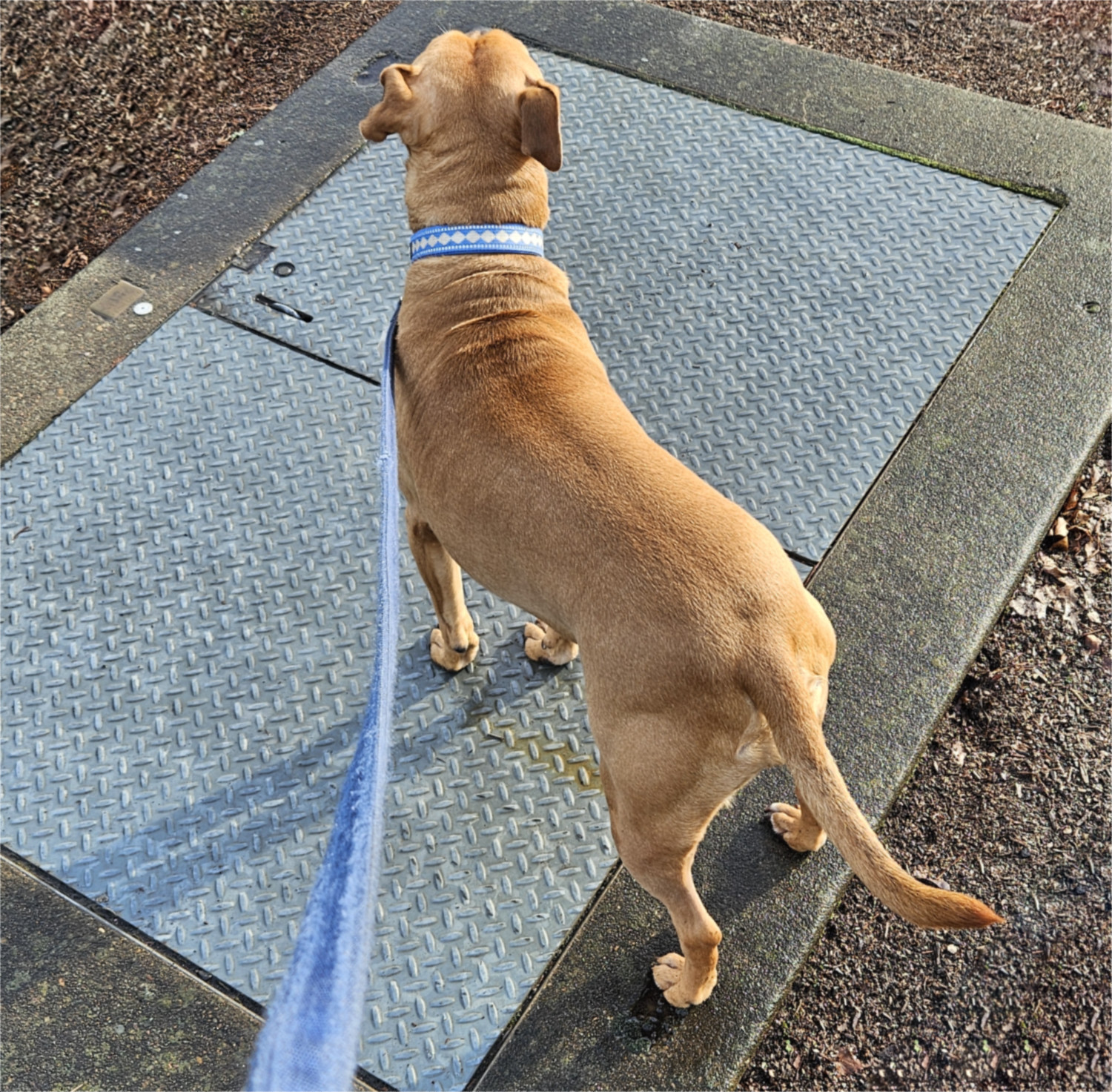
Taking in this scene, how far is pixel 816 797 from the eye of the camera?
1885 mm

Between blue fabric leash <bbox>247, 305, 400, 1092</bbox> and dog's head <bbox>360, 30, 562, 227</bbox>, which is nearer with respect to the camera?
blue fabric leash <bbox>247, 305, 400, 1092</bbox>

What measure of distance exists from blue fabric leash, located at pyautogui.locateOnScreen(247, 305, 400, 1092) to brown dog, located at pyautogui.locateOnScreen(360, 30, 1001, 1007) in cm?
65

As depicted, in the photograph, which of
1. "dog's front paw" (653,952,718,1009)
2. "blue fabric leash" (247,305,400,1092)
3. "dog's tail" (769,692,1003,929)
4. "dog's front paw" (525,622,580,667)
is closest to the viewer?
"blue fabric leash" (247,305,400,1092)

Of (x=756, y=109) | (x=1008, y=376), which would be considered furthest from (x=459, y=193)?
(x=756, y=109)

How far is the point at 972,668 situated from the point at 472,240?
185 centimetres

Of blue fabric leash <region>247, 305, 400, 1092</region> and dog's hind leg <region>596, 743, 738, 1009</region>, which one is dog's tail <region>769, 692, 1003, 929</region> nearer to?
dog's hind leg <region>596, 743, 738, 1009</region>

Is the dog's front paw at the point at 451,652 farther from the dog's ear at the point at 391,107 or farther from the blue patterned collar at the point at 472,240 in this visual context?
the dog's ear at the point at 391,107

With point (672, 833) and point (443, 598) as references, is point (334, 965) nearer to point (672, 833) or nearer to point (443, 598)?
point (672, 833)

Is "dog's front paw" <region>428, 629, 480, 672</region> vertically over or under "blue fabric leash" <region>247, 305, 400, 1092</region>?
under

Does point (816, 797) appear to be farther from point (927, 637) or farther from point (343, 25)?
point (343, 25)

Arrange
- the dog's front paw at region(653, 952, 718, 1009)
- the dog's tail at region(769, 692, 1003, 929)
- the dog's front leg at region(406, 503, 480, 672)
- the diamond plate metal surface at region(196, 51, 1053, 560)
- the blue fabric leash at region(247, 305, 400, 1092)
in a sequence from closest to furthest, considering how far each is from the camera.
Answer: the blue fabric leash at region(247, 305, 400, 1092) → the dog's tail at region(769, 692, 1003, 929) → the dog's front paw at region(653, 952, 718, 1009) → the dog's front leg at region(406, 503, 480, 672) → the diamond plate metal surface at region(196, 51, 1053, 560)

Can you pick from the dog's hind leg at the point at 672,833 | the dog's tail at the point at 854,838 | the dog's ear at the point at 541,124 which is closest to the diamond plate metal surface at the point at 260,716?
the dog's hind leg at the point at 672,833

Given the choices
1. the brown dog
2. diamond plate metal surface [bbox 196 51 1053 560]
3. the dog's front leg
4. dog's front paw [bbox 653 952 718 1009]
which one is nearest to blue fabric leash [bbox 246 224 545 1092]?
the brown dog

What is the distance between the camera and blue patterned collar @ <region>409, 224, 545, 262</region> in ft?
8.68
